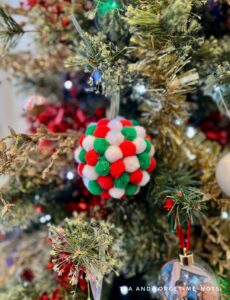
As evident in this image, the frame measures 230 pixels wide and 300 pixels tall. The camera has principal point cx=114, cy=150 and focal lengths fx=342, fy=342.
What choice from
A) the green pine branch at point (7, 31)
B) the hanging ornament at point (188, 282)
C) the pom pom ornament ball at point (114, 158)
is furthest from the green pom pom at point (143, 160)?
the green pine branch at point (7, 31)

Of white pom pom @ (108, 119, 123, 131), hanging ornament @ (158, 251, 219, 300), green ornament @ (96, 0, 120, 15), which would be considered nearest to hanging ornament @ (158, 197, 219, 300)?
hanging ornament @ (158, 251, 219, 300)

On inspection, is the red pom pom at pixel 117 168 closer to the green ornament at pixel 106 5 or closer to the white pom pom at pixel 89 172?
the white pom pom at pixel 89 172

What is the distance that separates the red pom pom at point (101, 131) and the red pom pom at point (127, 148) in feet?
0.09

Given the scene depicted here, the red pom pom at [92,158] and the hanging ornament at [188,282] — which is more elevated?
the red pom pom at [92,158]

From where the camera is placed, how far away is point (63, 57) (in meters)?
0.59

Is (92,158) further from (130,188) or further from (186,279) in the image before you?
(186,279)

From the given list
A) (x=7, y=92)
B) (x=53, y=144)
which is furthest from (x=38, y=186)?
(x=7, y=92)

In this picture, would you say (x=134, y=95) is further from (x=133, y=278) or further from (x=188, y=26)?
(x=133, y=278)

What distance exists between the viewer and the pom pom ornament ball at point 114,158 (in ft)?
1.36

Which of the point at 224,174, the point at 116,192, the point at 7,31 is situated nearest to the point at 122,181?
the point at 116,192

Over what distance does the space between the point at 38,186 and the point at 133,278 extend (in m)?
0.25

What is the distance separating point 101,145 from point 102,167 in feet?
Answer: 0.09

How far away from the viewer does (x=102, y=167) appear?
16.1 inches

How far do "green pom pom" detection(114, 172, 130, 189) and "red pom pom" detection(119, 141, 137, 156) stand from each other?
3 centimetres
